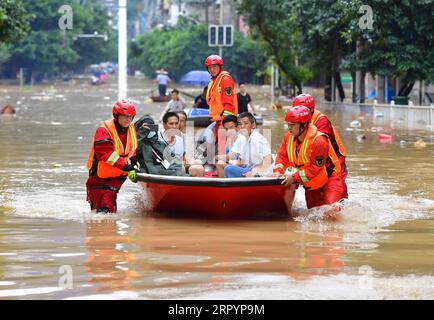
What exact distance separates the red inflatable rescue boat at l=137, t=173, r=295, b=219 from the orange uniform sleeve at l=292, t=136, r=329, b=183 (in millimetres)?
306

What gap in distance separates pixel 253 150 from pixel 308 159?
43.8 inches

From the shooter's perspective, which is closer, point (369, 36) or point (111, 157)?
point (111, 157)

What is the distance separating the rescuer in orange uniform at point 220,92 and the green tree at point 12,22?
795 inches

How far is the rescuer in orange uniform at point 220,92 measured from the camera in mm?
14711

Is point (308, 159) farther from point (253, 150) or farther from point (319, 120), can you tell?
point (253, 150)

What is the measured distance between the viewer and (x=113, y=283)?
8.52 metres

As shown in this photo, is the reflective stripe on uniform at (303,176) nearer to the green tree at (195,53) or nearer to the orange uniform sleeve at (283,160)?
the orange uniform sleeve at (283,160)

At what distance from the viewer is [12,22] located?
35281 millimetres

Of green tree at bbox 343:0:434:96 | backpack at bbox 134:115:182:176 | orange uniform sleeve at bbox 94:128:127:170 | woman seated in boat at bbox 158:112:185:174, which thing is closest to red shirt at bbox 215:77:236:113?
woman seated in boat at bbox 158:112:185:174

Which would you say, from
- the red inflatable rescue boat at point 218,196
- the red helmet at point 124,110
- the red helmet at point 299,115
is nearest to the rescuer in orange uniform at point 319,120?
the red helmet at point 299,115

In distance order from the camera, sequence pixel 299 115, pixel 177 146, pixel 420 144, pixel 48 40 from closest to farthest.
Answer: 1. pixel 299 115
2. pixel 177 146
3. pixel 420 144
4. pixel 48 40

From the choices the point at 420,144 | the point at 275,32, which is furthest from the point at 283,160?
the point at 275,32
